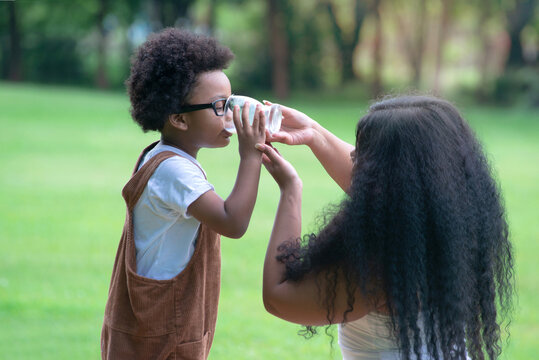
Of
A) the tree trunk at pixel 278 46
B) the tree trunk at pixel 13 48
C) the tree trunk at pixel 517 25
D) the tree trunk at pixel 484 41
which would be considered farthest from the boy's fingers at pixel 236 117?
the tree trunk at pixel 13 48

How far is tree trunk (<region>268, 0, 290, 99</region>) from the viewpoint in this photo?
27.0m

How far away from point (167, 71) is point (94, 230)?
6402mm

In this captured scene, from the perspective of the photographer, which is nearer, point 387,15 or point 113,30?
point 387,15

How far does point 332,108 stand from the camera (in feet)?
82.4

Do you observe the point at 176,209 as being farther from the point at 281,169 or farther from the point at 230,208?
the point at 281,169

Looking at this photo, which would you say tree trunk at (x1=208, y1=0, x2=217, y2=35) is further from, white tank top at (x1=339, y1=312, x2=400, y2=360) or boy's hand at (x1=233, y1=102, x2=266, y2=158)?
white tank top at (x1=339, y1=312, x2=400, y2=360)

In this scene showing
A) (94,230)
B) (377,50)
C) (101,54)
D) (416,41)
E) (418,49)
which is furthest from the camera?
(101,54)

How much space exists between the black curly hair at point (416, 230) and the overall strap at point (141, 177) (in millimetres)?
501

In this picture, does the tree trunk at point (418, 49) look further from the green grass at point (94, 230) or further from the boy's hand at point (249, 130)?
the boy's hand at point (249, 130)

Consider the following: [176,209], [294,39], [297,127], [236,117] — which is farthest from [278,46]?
[176,209]

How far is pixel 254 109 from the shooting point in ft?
7.52

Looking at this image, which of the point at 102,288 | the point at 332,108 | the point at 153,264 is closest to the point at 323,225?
the point at 153,264

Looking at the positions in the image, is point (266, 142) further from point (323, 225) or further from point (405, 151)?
point (405, 151)

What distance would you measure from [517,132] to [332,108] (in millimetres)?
7474
